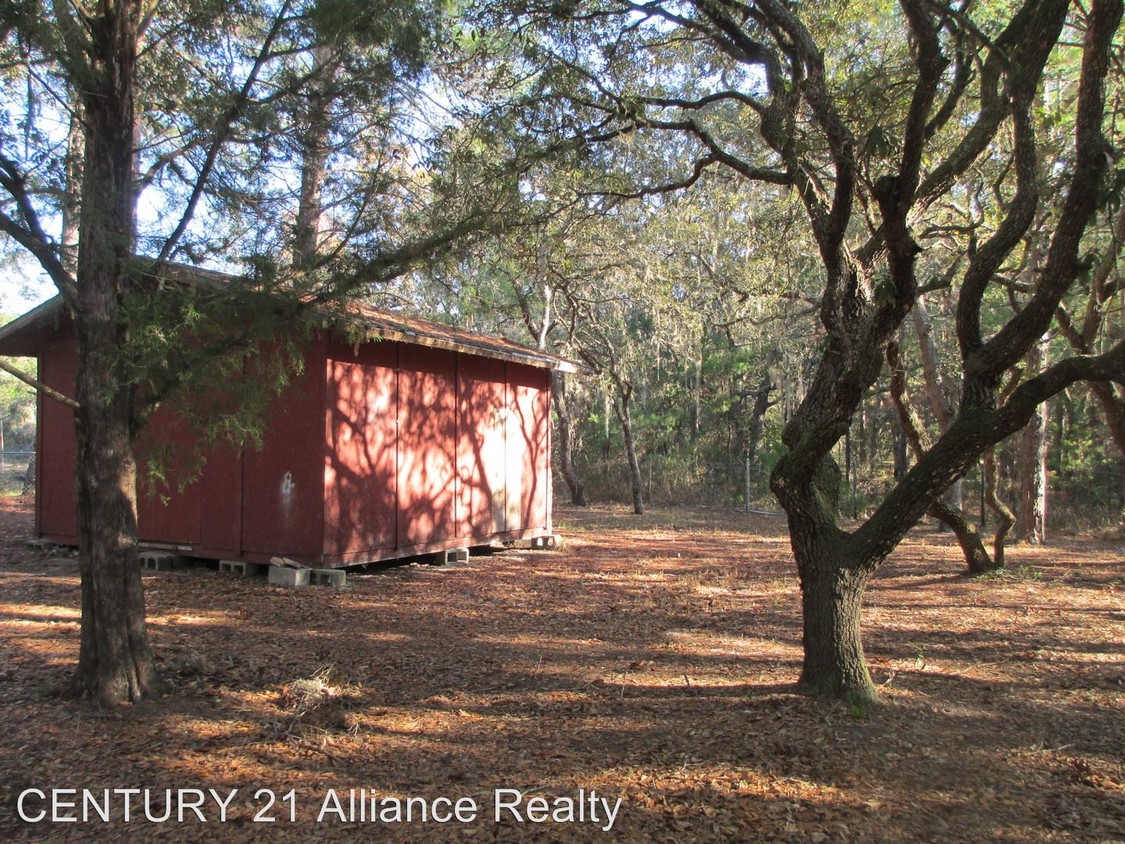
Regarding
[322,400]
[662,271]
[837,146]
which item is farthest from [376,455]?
[662,271]

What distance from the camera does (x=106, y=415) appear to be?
16.1 feet

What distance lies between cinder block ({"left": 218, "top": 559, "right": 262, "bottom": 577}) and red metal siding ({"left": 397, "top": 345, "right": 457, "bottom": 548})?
1.78m

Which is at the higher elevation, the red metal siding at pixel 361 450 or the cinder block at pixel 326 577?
the red metal siding at pixel 361 450

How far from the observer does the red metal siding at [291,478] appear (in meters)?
9.12

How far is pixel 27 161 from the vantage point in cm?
494

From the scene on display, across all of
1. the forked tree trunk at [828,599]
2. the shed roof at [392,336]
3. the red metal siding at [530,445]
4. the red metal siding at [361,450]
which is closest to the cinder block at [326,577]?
the red metal siding at [361,450]

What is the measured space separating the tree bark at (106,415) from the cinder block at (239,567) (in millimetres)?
4559

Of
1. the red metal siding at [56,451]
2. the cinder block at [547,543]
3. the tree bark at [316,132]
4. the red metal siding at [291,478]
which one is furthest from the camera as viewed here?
the cinder block at [547,543]

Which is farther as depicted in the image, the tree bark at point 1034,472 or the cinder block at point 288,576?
the tree bark at point 1034,472

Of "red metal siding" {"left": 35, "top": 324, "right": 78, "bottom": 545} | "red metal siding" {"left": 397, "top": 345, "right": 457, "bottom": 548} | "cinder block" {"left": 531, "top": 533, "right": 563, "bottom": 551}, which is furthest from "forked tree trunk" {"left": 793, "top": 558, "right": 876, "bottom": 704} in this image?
"red metal siding" {"left": 35, "top": 324, "right": 78, "bottom": 545}

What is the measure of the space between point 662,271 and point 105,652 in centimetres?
1351

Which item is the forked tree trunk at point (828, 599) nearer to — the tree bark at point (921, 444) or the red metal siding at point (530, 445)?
the tree bark at point (921, 444)

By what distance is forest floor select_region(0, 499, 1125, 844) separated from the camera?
12.1ft

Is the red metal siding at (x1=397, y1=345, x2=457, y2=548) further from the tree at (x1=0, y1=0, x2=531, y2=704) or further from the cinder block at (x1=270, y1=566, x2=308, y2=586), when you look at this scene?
the tree at (x1=0, y1=0, x2=531, y2=704)
